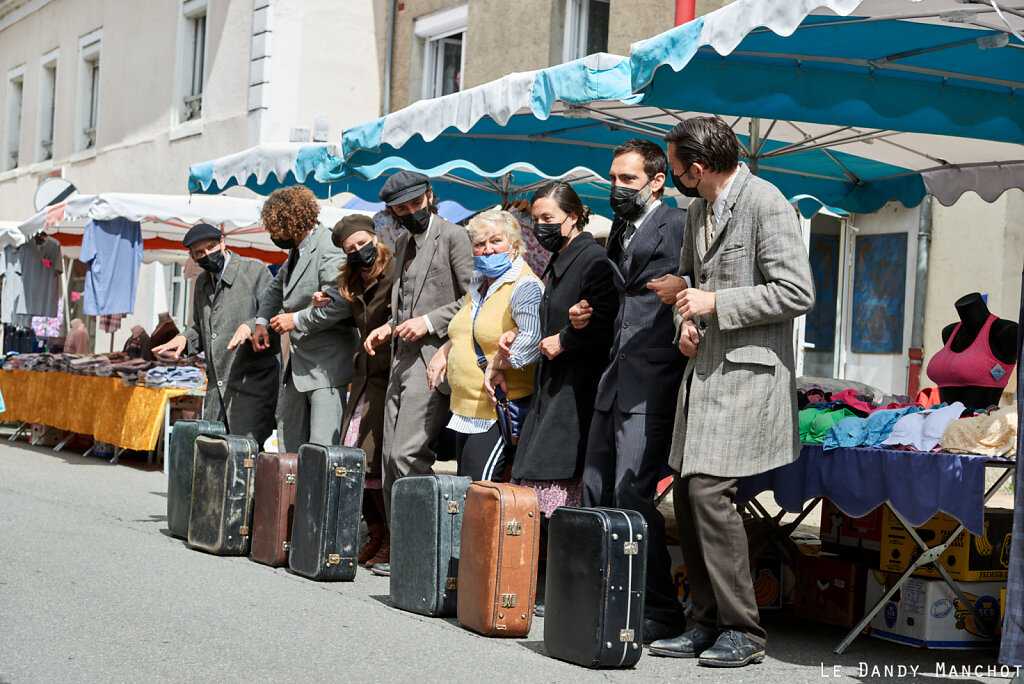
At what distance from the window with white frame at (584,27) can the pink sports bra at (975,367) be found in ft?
35.0

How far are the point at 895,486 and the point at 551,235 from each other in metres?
1.97

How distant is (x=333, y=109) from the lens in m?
19.5

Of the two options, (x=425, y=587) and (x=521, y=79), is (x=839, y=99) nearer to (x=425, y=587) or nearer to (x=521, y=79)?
(x=521, y=79)

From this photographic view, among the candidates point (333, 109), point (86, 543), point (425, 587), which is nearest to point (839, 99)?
point (425, 587)

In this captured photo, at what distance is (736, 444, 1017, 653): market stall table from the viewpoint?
15.8 ft

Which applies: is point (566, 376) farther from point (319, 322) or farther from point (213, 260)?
point (213, 260)

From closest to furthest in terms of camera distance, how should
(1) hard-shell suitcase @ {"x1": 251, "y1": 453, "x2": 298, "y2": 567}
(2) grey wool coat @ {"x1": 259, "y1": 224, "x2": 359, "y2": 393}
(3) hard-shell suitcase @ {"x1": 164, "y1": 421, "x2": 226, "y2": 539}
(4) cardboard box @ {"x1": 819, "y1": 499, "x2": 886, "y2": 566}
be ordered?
(4) cardboard box @ {"x1": 819, "y1": 499, "x2": 886, "y2": 566}, (1) hard-shell suitcase @ {"x1": 251, "y1": 453, "x2": 298, "y2": 567}, (2) grey wool coat @ {"x1": 259, "y1": 224, "x2": 359, "y2": 393}, (3) hard-shell suitcase @ {"x1": 164, "y1": 421, "x2": 226, "y2": 539}

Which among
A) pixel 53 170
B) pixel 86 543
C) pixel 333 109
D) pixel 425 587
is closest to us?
pixel 425 587

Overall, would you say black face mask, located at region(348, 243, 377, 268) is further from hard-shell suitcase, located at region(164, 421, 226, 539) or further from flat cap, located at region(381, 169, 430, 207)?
hard-shell suitcase, located at region(164, 421, 226, 539)

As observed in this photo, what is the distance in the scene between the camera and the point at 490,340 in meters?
6.25

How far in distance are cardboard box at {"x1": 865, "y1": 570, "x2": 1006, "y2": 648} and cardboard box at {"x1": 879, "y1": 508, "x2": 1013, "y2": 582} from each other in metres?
0.05

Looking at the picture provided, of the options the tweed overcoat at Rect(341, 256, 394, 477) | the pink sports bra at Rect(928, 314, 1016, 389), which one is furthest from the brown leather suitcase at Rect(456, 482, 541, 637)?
the pink sports bra at Rect(928, 314, 1016, 389)

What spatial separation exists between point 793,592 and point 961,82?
2681 millimetres

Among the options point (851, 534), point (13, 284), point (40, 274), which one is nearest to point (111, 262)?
point (40, 274)
